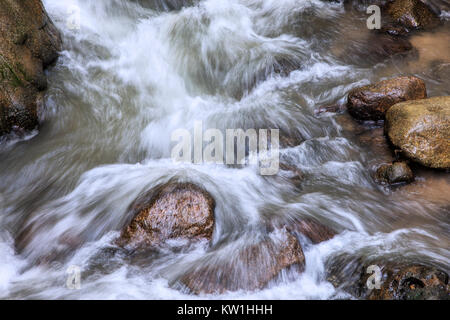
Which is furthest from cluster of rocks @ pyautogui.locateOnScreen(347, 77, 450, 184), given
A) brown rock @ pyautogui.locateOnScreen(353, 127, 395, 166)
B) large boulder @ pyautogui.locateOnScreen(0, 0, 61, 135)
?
large boulder @ pyautogui.locateOnScreen(0, 0, 61, 135)

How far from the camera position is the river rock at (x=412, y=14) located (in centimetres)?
748

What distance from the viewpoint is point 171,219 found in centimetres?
379

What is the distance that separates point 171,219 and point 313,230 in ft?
4.71

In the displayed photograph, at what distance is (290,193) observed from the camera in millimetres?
4633

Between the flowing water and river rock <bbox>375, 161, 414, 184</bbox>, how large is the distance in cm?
13

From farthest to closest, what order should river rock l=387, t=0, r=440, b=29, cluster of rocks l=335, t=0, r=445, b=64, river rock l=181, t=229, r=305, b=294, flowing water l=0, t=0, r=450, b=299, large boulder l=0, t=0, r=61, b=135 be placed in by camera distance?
river rock l=387, t=0, r=440, b=29
cluster of rocks l=335, t=0, r=445, b=64
large boulder l=0, t=0, r=61, b=135
flowing water l=0, t=0, r=450, b=299
river rock l=181, t=229, r=305, b=294

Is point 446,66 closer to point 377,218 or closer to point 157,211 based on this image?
point 377,218

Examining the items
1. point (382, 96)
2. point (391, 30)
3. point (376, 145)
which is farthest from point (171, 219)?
point (391, 30)

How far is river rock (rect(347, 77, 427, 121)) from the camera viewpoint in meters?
5.45

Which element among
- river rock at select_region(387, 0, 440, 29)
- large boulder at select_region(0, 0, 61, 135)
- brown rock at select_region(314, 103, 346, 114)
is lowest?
brown rock at select_region(314, 103, 346, 114)

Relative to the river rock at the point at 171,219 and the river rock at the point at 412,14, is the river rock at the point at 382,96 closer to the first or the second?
the river rock at the point at 412,14

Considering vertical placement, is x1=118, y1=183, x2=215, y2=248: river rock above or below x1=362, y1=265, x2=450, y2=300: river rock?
above

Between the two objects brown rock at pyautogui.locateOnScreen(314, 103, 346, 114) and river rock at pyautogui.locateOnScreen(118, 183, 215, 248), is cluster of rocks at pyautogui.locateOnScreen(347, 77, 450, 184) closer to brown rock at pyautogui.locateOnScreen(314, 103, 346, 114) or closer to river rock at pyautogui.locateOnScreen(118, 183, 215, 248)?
brown rock at pyautogui.locateOnScreen(314, 103, 346, 114)
